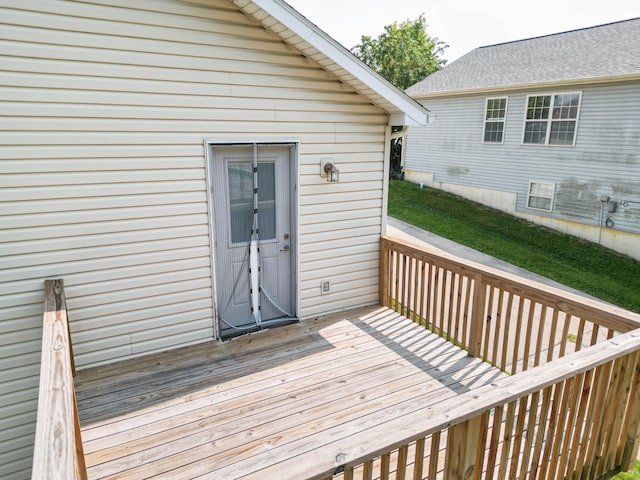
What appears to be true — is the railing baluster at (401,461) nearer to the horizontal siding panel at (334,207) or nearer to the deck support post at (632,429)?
the deck support post at (632,429)

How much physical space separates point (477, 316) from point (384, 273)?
148cm

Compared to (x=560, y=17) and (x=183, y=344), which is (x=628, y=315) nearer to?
(x=183, y=344)

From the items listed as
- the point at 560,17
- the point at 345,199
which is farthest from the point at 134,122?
the point at 560,17

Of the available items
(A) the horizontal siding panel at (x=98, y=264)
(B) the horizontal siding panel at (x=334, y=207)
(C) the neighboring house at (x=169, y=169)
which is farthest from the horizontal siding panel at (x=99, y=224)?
(B) the horizontal siding panel at (x=334, y=207)

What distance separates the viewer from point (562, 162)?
11211 mm

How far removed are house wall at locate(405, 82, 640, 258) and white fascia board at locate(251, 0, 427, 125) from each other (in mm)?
7896

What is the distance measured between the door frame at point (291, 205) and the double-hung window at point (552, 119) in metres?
9.57

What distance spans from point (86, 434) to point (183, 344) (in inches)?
53.9

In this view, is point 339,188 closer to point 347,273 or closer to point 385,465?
point 347,273

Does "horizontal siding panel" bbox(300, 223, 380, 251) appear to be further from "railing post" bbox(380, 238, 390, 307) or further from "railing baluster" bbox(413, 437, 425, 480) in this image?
"railing baluster" bbox(413, 437, 425, 480)

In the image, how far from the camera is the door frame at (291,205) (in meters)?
4.12

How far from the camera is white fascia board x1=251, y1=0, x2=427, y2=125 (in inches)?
148

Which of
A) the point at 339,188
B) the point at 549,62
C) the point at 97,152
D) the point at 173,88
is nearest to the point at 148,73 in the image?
the point at 173,88

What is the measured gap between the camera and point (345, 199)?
500 centimetres
